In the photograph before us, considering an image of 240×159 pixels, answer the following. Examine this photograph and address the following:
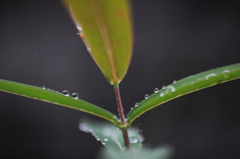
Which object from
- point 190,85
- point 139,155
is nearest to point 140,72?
point 190,85

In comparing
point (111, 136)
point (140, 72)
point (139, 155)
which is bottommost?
point (139, 155)

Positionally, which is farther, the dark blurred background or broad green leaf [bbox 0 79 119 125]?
the dark blurred background

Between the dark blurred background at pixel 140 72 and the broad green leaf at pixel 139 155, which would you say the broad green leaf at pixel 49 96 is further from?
the dark blurred background at pixel 140 72

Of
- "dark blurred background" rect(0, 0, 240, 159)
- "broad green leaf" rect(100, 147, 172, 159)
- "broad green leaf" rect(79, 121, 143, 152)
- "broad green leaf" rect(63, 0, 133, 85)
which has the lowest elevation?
"broad green leaf" rect(100, 147, 172, 159)

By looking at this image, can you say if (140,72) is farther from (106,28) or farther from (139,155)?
(139,155)

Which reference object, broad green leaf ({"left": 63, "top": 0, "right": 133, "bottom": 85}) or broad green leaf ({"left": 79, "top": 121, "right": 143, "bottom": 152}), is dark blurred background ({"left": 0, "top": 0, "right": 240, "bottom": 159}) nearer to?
broad green leaf ({"left": 79, "top": 121, "right": 143, "bottom": 152})

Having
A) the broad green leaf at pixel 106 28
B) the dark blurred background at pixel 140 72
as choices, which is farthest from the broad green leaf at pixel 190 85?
the dark blurred background at pixel 140 72

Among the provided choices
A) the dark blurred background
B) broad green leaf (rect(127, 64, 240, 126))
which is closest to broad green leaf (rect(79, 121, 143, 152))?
broad green leaf (rect(127, 64, 240, 126))
